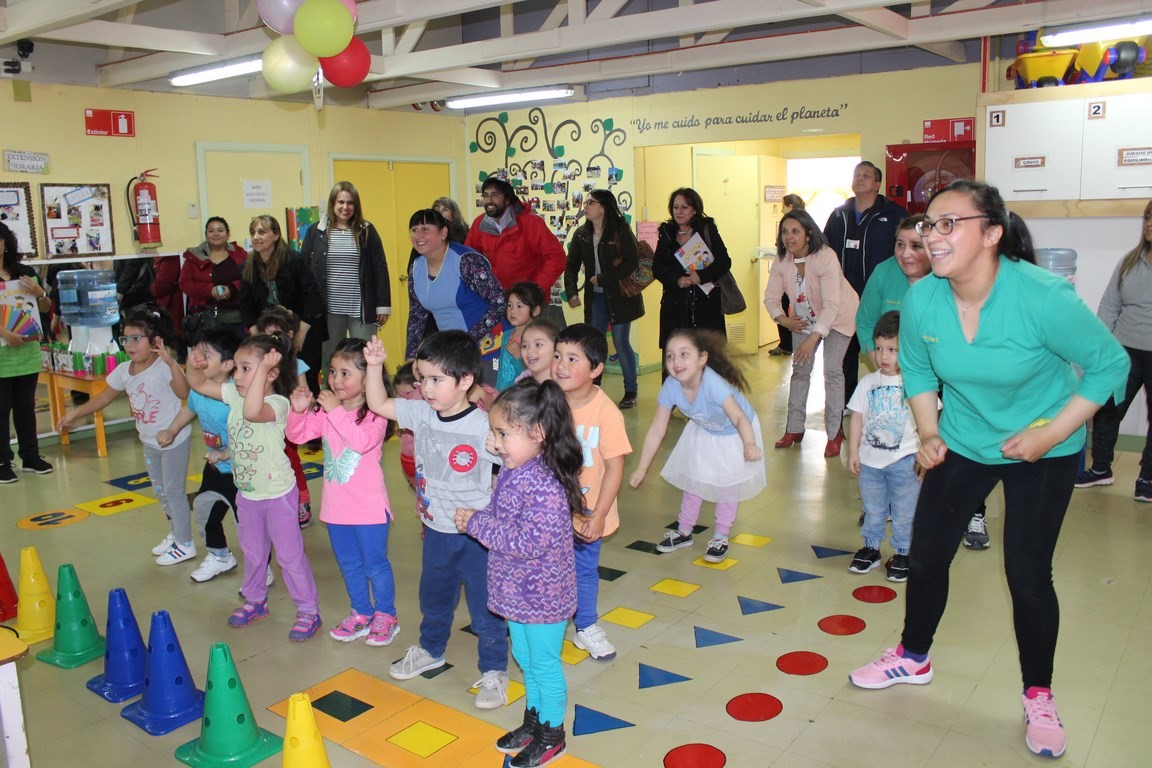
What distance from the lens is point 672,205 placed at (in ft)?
22.2

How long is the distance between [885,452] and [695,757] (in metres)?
1.68

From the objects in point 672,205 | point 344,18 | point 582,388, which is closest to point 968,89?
point 672,205

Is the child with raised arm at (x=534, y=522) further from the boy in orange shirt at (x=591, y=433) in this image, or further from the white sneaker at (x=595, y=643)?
the white sneaker at (x=595, y=643)

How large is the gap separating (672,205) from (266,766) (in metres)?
4.85

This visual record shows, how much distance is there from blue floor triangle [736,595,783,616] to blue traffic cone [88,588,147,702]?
7.16 feet

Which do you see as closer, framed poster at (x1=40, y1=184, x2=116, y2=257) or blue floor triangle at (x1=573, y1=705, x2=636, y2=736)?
blue floor triangle at (x1=573, y1=705, x2=636, y2=736)

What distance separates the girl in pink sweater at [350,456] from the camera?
3.34m

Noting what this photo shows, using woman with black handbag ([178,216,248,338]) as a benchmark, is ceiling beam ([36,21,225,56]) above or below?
above

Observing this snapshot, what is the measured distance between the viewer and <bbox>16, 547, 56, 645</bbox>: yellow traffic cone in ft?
12.2

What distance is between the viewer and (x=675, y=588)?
158 inches

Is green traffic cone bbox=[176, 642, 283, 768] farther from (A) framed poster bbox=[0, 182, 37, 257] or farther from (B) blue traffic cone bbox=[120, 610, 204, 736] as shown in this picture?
(A) framed poster bbox=[0, 182, 37, 257]

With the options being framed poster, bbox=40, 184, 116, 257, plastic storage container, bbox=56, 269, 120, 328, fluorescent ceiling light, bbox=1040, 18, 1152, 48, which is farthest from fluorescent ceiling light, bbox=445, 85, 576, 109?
fluorescent ceiling light, bbox=1040, 18, 1152, 48

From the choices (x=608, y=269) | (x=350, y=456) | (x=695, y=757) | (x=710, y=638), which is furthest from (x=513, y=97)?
(x=695, y=757)

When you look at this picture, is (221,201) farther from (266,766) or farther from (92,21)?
(266,766)
